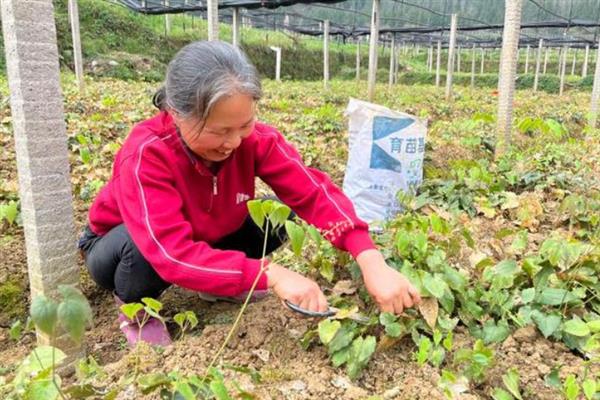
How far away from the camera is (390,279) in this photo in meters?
1.29

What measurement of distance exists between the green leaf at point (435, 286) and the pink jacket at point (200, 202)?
18cm

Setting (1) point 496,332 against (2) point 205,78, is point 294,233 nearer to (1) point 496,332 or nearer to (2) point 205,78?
(2) point 205,78

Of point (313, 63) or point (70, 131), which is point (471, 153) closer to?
point (70, 131)

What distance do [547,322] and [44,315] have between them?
1131 millimetres

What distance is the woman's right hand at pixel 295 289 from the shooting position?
3.91ft

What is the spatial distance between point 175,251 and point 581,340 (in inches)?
39.0

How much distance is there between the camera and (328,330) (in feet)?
4.08

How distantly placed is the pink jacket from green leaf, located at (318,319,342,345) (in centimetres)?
16

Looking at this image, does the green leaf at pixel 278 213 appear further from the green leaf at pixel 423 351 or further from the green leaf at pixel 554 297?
the green leaf at pixel 554 297

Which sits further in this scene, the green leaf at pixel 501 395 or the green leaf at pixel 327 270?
the green leaf at pixel 327 270

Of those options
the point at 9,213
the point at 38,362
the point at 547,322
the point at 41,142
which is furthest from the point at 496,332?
the point at 9,213

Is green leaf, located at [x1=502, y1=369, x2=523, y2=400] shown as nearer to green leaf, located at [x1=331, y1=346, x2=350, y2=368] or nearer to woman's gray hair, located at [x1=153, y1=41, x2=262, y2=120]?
green leaf, located at [x1=331, y1=346, x2=350, y2=368]

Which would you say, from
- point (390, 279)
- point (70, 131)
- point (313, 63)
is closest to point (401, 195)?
point (390, 279)

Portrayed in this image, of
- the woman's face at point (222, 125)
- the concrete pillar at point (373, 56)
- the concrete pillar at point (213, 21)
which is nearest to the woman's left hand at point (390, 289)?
the woman's face at point (222, 125)
